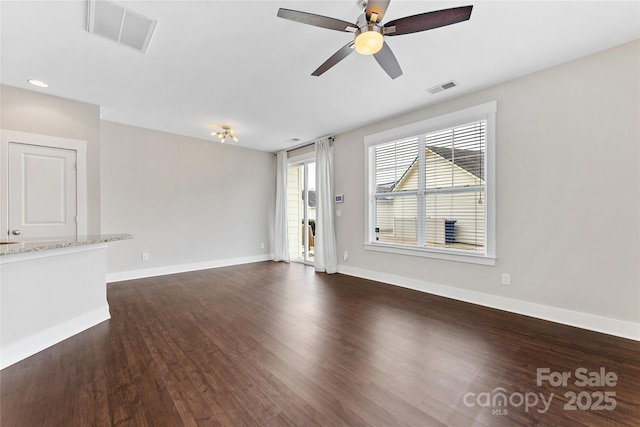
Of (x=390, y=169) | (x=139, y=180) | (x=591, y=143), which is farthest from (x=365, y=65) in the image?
(x=139, y=180)

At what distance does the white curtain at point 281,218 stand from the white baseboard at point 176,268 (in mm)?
473

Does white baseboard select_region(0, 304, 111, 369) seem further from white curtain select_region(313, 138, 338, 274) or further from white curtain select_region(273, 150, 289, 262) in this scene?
white curtain select_region(273, 150, 289, 262)

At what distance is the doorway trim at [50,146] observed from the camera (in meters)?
3.16

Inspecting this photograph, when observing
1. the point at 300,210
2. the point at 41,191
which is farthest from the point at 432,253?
the point at 41,191

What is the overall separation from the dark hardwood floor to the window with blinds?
1.09 m

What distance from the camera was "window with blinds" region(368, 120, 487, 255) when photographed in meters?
3.48

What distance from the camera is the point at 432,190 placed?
3.91 m

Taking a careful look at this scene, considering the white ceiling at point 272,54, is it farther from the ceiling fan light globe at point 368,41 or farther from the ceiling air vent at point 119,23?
the ceiling fan light globe at point 368,41

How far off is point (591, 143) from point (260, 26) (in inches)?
134

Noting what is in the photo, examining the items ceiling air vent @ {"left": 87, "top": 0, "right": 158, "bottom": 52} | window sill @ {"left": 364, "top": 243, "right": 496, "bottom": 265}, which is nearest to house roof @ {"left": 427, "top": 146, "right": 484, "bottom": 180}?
window sill @ {"left": 364, "top": 243, "right": 496, "bottom": 265}

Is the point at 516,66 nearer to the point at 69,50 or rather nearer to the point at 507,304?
the point at 507,304

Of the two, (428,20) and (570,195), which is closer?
(428,20)

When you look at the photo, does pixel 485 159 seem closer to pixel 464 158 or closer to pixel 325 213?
pixel 464 158

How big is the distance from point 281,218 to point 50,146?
162 inches
